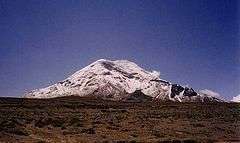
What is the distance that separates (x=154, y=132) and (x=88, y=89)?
3900 centimetres

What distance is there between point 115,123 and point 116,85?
120ft

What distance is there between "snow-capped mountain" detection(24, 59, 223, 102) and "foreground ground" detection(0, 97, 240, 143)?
2393 centimetres

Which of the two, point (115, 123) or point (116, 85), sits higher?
point (116, 85)

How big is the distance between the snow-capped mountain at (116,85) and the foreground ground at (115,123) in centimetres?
2393

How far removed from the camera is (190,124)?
30.5 metres

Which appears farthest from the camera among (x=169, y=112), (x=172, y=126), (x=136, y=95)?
(x=136, y=95)

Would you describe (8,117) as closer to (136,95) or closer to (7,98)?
(7,98)

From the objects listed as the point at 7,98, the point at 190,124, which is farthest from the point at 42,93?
the point at 190,124

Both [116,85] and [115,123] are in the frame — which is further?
[116,85]

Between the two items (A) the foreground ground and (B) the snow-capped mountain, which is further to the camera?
(B) the snow-capped mountain

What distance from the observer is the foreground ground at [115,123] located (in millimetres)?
23703

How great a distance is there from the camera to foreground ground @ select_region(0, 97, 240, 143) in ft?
77.8

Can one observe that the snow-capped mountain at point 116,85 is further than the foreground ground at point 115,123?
Yes

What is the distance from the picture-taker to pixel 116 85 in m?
66.0
